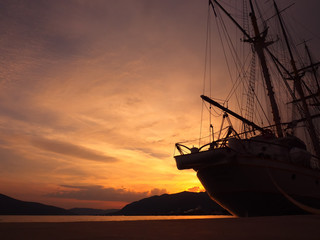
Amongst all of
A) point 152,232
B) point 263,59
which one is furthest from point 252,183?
point 263,59

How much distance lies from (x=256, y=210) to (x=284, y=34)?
32.6 metres

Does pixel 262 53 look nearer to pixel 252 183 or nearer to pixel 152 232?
pixel 252 183

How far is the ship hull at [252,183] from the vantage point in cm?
1608

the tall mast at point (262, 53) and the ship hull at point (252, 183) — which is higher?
the tall mast at point (262, 53)

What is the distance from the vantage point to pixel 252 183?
16.1 meters

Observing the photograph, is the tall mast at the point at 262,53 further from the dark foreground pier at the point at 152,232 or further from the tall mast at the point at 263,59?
the dark foreground pier at the point at 152,232

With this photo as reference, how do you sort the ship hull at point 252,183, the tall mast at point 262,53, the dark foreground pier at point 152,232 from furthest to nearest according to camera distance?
the tall mast at point 262,53
the ship hull at point 252,183
the dark foreground pier at point 152,232

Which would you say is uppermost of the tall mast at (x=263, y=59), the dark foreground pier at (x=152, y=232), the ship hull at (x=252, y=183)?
the tall mast at (x=263, y=59)

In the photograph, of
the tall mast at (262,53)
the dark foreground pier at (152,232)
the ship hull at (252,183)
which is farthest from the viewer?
the tall mast at (262,53)

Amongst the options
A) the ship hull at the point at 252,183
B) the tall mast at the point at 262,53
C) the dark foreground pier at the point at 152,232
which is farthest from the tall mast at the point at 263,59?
the dark foreground pier at the point at 152,232

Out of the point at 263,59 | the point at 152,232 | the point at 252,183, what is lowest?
A: the point at 152,232

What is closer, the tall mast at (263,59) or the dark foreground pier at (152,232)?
the dark foreground pier at (152,232)

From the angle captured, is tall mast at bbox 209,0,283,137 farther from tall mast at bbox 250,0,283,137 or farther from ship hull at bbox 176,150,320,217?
ship hull at bbox 176,150,320,217

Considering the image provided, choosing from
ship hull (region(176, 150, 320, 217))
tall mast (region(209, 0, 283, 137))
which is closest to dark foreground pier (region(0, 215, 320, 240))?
ship hull (region(176, 150, 320, 217))
